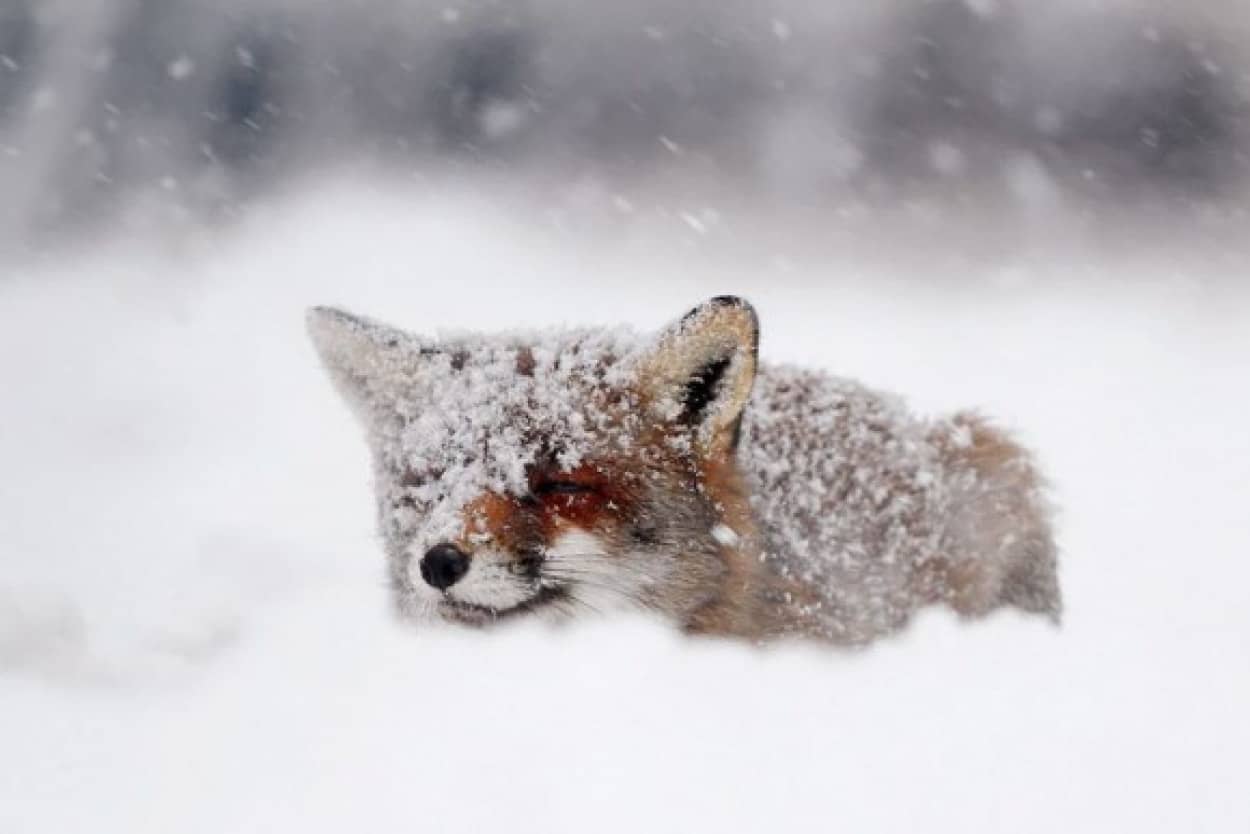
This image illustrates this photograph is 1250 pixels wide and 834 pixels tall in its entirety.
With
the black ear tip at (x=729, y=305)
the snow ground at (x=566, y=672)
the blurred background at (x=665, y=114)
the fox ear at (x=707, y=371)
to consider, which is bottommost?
the snow ground at (x=566, y=672)

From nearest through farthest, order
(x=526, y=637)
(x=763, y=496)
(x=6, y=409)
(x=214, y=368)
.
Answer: (x=526, y=637) → (x=763, y=496) → (x=6, y=409) → (x=214, y=368)

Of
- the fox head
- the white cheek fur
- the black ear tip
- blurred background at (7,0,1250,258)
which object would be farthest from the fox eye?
blurred background at (7,0,1250,258)

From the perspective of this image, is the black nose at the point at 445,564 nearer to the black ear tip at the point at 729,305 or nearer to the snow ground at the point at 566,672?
the snow ground at the point at 566,672

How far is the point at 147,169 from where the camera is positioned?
14.4m

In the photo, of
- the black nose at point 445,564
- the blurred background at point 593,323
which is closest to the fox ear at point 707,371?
the blurred background at point 593,323

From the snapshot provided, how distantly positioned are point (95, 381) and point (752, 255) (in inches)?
268

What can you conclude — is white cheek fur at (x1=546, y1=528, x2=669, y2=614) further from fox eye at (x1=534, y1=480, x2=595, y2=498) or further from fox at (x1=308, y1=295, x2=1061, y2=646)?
fox eye at (x1=534, y1=480, x2=595, y2=498)

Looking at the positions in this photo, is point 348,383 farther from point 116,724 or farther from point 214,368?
point 214,368

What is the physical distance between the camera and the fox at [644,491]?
3639mm

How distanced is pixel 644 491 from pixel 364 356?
4.04 ft

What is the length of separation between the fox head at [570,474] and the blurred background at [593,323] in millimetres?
184

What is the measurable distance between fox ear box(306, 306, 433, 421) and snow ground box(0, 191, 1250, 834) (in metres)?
0.76

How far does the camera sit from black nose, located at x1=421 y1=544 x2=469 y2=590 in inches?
135

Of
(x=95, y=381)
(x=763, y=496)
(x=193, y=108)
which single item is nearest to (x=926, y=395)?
(x=763, y=496)
